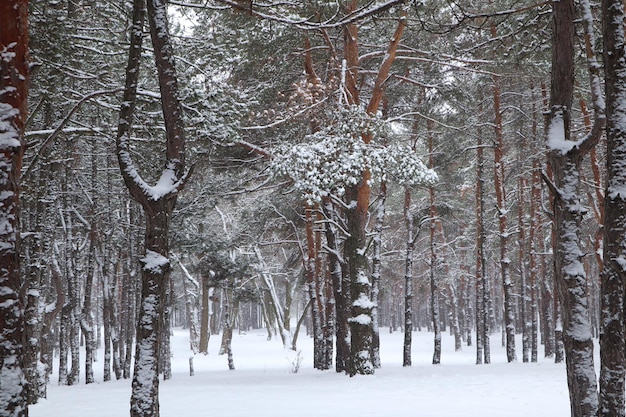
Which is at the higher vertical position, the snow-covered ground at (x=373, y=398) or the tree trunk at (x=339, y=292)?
the tree trunk at (x=339, y=292)

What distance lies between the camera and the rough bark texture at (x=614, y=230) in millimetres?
5578

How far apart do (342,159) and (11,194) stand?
23.1 feet

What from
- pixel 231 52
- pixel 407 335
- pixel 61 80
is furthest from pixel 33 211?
pixel 407 335

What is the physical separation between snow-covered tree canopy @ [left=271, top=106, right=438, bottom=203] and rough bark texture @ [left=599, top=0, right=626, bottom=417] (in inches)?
212

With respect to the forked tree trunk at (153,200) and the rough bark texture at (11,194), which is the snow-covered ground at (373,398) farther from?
the rough bark texture at (11,194)

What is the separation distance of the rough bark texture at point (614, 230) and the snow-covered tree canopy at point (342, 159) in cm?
→ 537

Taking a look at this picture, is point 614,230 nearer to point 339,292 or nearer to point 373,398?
point 373,398

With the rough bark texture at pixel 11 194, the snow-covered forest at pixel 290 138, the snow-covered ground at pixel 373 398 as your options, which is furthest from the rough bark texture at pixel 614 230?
the rough bark texture at pixel 11 194

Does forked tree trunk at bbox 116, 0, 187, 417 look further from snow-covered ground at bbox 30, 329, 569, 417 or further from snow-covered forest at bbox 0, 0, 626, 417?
snow-covered ground at bbox 30, 329, 569, 417

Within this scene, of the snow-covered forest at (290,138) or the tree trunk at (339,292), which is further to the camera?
the tree trunk at (339,292)

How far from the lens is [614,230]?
18.6 ft

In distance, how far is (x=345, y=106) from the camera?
1212 centimetres

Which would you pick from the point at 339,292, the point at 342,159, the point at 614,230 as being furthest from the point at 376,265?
the point at 614,230

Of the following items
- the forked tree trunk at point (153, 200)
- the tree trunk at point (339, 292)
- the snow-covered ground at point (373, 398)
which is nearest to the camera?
the forked tree trunk at point (153, 200)
